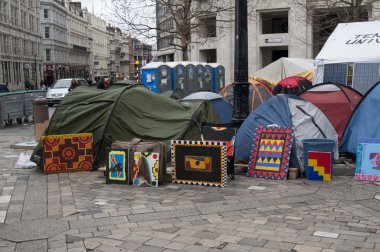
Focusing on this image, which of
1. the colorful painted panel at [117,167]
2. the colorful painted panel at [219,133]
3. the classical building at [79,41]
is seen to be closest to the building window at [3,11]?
the classical building at [79,41]

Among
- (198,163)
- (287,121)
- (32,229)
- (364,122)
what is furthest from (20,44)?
(32,229)

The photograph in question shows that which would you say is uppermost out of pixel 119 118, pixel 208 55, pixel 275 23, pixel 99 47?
pixel 99 47

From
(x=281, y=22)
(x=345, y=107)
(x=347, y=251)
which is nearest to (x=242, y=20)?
(x=345, y=107)

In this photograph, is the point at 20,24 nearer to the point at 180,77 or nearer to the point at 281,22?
the point at 281,22

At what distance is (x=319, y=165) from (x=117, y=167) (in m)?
3.34

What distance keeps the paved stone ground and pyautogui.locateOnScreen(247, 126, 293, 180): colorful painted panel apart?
0.82ft

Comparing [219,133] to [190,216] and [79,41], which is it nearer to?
[190,216]

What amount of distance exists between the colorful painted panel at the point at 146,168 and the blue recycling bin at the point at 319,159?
8.24 feet

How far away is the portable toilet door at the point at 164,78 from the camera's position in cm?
2192

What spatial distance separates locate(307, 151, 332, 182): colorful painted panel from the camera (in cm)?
741

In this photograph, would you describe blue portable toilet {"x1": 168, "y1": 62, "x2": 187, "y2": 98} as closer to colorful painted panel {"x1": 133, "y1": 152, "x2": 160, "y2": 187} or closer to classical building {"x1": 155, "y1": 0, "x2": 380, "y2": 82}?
classical building {"x1": 155, "y1": 0, "x2": 380, "y2": 82}

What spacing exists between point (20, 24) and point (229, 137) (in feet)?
187

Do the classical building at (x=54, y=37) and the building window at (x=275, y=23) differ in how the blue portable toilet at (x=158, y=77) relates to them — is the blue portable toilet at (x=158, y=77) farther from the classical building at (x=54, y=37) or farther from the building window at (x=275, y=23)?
the classical building at (x=54, y=37)

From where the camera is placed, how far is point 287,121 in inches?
326
